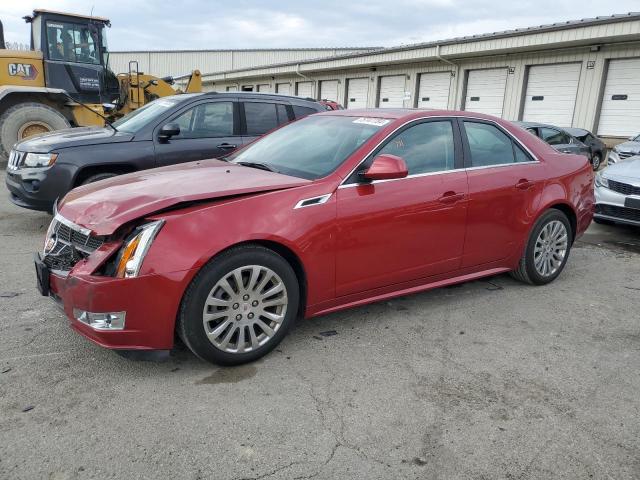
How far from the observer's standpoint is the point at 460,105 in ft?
65.6

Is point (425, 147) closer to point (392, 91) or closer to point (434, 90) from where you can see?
point (434, 90)

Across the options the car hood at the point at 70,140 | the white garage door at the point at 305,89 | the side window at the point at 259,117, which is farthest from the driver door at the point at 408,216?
the white garage door at the point at 305,89

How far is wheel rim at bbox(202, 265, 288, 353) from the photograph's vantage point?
2996 mm

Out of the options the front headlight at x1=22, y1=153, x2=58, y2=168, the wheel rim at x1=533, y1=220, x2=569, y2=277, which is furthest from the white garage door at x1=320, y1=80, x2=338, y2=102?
→ the wheel rim at x1=533, y1=220, x2=569, y2=277

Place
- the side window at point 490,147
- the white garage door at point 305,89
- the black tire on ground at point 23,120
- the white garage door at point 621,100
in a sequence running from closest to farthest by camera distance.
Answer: the side window at point 490,147 → the black tire on ground at point 23,120 → the white garage door at point 621,100 → the white garage door at point 305,89

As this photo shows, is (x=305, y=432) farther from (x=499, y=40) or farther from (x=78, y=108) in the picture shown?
(x=499, y=40)

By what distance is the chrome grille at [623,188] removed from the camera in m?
6.53

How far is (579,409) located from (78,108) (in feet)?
37.2

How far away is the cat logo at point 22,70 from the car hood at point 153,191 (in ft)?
30.5

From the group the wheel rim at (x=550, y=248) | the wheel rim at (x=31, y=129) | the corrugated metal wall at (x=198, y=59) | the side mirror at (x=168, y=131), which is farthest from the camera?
the corrugated metal wall at (x=198, y=59)

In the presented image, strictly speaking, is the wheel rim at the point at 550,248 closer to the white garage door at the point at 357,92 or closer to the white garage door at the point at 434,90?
the white garage door at the point at 434,90

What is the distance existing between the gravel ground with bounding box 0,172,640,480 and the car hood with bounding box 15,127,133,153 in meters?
2.31

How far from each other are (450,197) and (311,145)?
3.66 ft

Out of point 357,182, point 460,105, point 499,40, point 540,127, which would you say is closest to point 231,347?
point 357,182
